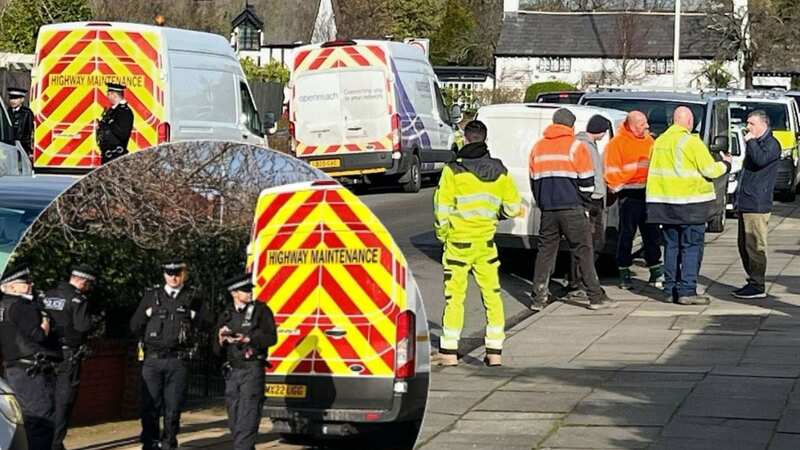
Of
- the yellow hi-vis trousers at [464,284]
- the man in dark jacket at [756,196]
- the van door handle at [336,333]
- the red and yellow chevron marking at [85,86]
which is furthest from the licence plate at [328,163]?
the van door handle at [336,333]

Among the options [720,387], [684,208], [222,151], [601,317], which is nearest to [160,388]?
[222,151]

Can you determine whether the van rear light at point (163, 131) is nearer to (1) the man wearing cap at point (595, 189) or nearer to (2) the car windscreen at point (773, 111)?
(1) the man wearing cap at point (595, 189)

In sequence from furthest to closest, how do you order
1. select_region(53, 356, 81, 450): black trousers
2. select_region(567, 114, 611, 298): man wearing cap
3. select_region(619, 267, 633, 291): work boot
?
select_region(619, 267, 633, 291): work boot → select_region(567, 114, 611, 298): man wearing cap → select_region(53, 356, 81, 450): black trousers

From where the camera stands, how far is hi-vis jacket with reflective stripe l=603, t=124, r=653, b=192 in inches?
646

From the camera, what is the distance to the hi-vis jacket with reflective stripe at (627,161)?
16406mm

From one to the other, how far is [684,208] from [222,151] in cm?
1041

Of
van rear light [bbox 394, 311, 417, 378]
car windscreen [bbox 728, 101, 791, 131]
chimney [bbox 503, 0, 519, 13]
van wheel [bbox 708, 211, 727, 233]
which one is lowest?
van wheel [bbox 708, 211, 727, 233]

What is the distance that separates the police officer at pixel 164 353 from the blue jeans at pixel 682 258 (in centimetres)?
1036

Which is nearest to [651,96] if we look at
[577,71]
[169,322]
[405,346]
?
[405,346]

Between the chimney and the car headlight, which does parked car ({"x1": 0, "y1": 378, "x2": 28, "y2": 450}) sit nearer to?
the car headlight

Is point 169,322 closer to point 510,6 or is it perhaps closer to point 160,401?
point 160,401

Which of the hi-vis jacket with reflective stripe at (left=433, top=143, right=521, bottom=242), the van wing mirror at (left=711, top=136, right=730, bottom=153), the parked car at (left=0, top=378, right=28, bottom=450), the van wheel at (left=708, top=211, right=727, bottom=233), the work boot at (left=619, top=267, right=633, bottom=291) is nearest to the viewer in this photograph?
the parked car at (left=0, top=378, right=28, bottom=450)

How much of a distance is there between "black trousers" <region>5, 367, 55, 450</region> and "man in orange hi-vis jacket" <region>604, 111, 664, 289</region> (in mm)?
11814

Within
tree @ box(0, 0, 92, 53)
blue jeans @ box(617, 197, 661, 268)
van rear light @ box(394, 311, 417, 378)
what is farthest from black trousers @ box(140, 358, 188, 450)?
tree @ box(0, 0, 92, 53)
